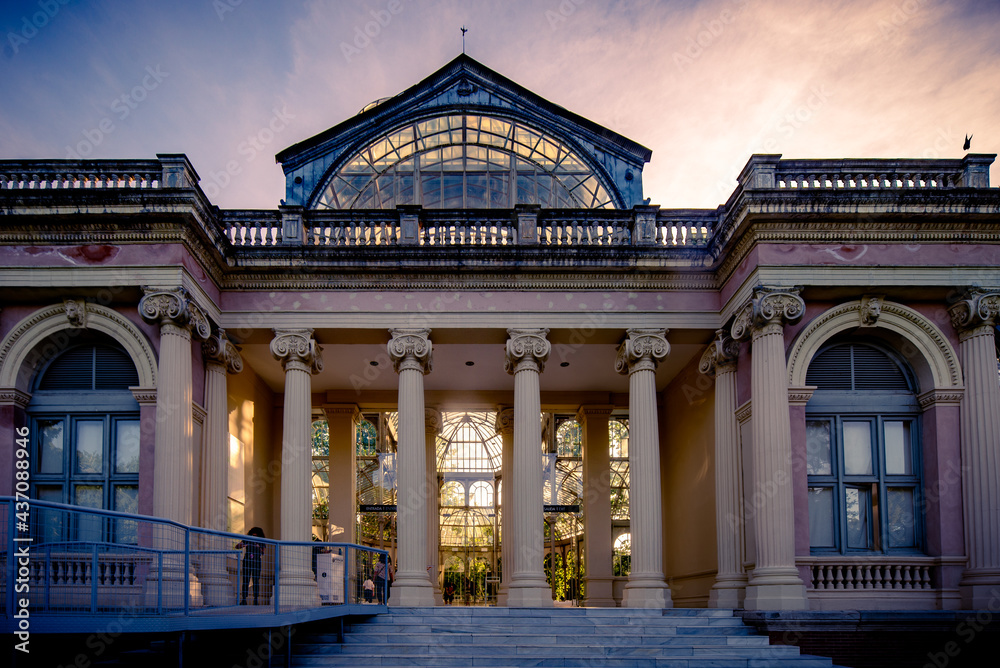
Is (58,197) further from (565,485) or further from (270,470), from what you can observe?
(565,485)

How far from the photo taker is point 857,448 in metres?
15.8

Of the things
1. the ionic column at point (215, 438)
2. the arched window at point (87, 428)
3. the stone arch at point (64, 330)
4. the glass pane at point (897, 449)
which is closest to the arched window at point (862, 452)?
the glass pane at point (897, 449)

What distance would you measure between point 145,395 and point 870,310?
1261 centimetres

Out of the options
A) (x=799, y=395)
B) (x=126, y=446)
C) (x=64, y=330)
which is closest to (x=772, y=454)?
(x=799, y=395)

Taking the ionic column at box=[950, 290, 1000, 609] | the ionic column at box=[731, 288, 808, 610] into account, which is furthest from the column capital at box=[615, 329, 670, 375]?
the ionic column at box=[950, 290, 1000, 609]

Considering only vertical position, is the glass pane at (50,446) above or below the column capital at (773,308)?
below

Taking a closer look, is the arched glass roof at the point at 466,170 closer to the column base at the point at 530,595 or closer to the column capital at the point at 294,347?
the column capital at the point at 294,347

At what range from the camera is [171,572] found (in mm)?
11594

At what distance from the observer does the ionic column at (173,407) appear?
14640 mm

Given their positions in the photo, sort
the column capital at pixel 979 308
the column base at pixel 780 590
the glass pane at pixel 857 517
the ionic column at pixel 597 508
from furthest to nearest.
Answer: the ionic column at pixel 597 508 → the glass pane at pixel 857 517 → the column capital at pixel 979 308 → the column base at pixel 780 590

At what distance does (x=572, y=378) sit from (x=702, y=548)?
5271 millimetres

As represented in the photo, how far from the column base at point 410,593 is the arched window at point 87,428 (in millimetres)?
4757

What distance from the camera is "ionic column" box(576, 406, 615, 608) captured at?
74.0ft

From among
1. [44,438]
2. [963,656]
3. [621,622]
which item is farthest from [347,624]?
[963,656]
